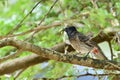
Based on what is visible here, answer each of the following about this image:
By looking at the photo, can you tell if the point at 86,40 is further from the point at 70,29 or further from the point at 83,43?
the point at 70,29

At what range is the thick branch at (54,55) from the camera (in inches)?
63.4

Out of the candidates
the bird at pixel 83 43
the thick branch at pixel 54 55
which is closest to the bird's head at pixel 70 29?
the bird at pixel 83 43

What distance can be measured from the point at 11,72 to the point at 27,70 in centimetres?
21

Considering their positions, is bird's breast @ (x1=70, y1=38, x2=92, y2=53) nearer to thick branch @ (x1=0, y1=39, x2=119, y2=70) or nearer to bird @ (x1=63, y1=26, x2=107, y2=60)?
bird @ (x1=63, y1=26, x2=107, y2=60)

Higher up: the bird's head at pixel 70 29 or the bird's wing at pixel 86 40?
the bird's head at pixel 70 29

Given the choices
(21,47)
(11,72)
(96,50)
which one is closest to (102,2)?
(96,50)

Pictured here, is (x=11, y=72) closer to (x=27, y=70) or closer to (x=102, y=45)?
(x=27, y=70)

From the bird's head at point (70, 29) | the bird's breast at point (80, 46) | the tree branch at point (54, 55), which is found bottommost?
the tree branch at point (54, 55)

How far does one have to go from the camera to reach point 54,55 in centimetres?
170

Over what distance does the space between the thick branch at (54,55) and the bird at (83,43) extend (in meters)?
0.27

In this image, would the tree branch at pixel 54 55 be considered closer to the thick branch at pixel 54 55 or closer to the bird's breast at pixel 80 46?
the thick branch at pixel 54 55

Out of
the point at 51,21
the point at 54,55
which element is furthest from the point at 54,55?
the point at 51,21

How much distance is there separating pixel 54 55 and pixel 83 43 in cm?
48

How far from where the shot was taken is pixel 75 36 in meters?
2.18
